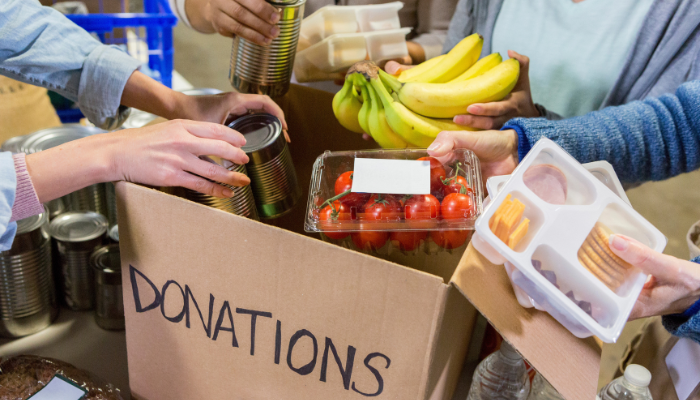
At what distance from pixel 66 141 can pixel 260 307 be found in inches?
26.4

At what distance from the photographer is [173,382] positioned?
0.86m

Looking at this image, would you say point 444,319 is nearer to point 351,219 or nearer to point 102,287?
point 351,219

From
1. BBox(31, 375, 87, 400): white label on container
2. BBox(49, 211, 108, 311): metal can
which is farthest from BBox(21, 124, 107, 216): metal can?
BBox(31, 375, 87, 400): white label on container

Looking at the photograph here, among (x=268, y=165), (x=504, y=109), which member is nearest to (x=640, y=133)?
(x=504, y=109)

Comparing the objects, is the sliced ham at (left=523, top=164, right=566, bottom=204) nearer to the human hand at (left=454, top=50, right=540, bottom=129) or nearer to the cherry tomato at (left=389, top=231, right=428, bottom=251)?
the cherry tomato at (left=389, top=231, right=428, bottom=251)

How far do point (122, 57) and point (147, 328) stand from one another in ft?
1.86

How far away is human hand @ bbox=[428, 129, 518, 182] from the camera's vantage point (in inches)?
31.9

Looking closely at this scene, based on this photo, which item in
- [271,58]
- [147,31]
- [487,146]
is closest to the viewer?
[487,146]

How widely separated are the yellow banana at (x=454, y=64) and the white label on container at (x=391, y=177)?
35 centimetres

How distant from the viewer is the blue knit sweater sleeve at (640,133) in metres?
0.93

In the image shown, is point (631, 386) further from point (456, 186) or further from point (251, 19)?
point (251, 19)

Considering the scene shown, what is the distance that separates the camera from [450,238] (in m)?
0.77

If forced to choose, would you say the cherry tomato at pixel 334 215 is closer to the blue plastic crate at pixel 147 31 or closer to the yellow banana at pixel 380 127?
the yellow banana at pixel 380 127

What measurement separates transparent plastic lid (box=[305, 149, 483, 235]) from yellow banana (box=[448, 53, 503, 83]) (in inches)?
12.9
